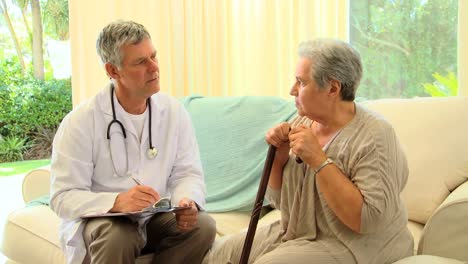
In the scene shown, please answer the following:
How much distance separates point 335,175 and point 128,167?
2.61 feet

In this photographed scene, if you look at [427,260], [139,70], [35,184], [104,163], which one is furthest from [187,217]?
[35,184]

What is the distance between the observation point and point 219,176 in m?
2.72

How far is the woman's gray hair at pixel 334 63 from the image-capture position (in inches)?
66.2

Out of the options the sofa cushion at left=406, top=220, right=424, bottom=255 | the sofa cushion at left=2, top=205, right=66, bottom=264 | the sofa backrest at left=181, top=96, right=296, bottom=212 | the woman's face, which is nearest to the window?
the sofa backrest at left=181, top=96, right=296, bottom=212

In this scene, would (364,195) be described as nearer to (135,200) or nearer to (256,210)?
(256,210)

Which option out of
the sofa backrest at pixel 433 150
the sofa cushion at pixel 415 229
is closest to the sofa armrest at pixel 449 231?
the sofa cushion at pixel 415 229

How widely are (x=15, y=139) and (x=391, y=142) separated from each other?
3.61 m

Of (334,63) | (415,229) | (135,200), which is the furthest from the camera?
(415,229)

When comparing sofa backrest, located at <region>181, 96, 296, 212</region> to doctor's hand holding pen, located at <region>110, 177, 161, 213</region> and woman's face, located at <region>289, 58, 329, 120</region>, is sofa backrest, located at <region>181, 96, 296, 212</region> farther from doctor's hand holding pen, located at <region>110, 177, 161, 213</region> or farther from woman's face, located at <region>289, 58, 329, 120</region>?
woman's face, located at <region>289, 58, 329, 120</region>

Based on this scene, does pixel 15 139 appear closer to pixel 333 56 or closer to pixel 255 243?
pixel 255 243

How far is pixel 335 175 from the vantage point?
160cm

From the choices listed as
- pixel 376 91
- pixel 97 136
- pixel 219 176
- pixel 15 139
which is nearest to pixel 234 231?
pixel 219 176

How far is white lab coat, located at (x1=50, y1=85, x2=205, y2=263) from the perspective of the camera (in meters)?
1.88

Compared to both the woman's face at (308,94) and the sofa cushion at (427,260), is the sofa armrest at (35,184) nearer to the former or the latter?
the woman's face at (308,94)
